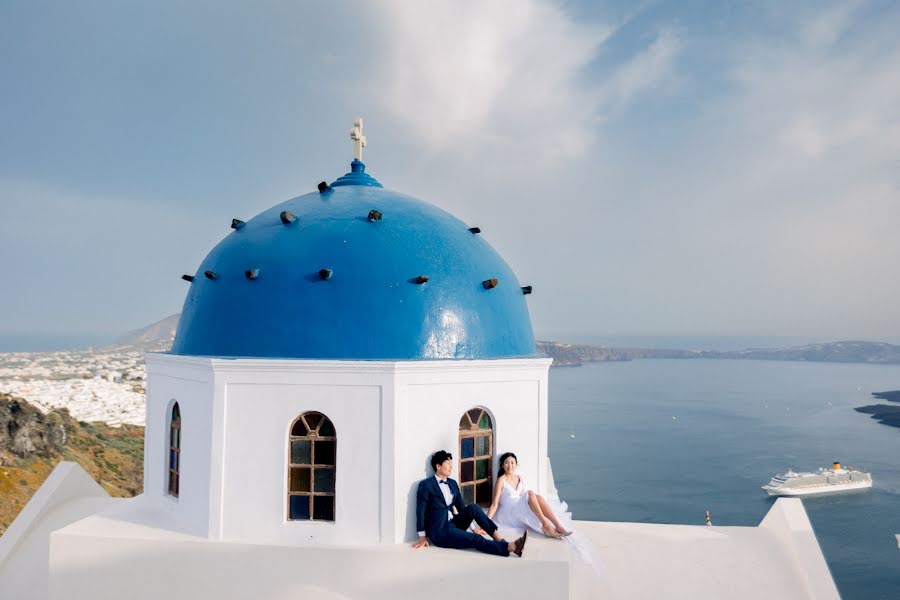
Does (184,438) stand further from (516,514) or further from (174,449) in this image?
(516,514)

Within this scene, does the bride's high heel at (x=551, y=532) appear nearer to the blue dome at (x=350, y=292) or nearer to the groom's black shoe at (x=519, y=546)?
the groom's black shoe at (x=519, y=546)

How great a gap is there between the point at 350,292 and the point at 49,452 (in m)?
26.1

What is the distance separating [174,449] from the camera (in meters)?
7.42

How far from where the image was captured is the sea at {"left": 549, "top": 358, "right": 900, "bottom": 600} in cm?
3716

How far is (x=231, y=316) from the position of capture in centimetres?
697

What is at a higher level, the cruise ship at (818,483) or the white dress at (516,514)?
the white dress at (516,514)

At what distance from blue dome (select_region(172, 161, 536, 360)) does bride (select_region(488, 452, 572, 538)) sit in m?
1.36

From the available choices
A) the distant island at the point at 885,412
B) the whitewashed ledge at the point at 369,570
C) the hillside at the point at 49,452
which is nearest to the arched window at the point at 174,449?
the whitewashed ledge at the point at 369,570

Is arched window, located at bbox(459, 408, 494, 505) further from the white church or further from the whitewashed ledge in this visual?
the whitewashed ledge

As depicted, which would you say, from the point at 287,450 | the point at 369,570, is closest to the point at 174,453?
the point at 287,450

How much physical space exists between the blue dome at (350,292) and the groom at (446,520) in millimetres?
1298

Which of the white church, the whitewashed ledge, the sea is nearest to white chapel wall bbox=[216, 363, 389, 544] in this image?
the white church

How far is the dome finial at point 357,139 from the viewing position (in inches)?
355

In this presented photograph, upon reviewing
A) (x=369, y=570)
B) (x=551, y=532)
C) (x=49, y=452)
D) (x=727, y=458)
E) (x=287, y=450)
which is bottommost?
(x=727, y=458)
